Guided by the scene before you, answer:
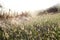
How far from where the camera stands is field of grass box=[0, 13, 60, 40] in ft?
15.5

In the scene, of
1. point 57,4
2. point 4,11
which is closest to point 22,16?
point 4,11

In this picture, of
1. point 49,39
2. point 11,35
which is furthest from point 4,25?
point 49,39

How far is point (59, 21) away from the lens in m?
5.50

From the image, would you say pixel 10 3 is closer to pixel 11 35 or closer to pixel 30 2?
pixel 30 2

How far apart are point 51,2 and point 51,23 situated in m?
1.44

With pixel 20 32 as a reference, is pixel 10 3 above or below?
above

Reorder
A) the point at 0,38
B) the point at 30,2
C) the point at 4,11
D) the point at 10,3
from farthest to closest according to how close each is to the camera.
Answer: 1. the point at 30,2
2. the point at 10,3
3. the point at 4,11
4. the point at 0,38

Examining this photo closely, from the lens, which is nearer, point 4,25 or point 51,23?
point 4,25

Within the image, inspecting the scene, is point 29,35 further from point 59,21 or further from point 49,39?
point 59,21

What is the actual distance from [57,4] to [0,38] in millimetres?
2367

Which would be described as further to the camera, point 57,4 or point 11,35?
point 57,4

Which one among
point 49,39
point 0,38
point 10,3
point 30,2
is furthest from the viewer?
point 30,2

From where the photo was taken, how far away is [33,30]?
4.96 metres

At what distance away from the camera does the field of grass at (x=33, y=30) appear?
4715 mm
